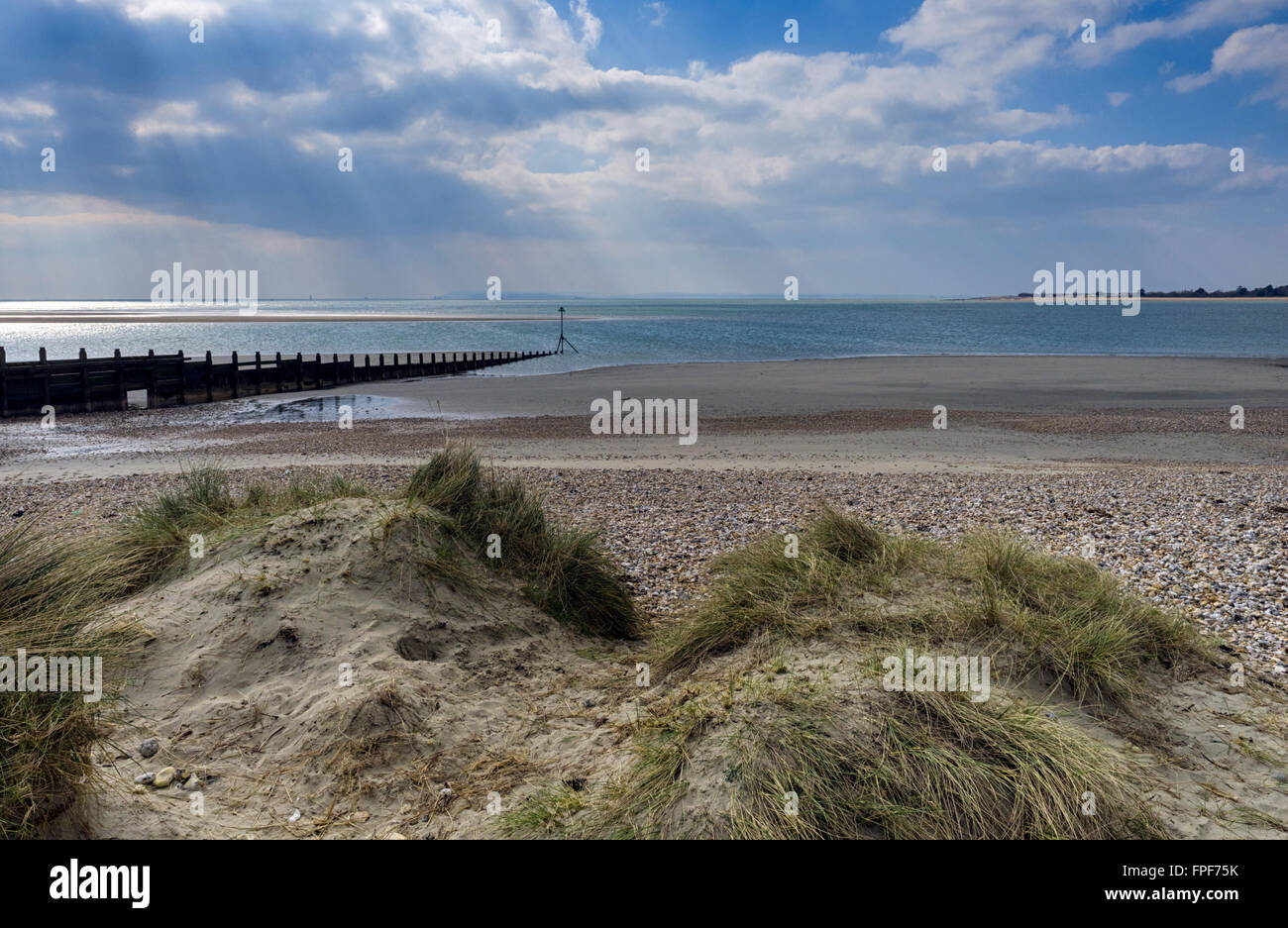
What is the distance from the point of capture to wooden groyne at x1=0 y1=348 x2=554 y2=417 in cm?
2559

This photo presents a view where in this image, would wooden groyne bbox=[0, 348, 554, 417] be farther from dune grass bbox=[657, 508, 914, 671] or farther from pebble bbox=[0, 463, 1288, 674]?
dune grass bbox=[657, 508, 914, 671]

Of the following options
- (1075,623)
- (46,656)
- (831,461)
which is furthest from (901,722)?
(831,461)

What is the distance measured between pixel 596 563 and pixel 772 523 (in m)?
3.23

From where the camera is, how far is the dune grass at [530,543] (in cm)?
643

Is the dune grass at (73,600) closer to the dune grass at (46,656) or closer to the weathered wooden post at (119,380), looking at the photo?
the dune grass at (46,656)

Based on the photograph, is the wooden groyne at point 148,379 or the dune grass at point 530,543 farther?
the wooden groyne at point 148,379

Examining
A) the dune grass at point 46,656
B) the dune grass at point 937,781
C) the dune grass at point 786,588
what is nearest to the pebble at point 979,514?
the dune grass at point 786,588

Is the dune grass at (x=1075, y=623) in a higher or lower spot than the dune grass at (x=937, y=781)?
higher

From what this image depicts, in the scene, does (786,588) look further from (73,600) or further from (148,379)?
(148,379)

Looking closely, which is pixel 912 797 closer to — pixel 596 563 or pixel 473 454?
pixel 596 563

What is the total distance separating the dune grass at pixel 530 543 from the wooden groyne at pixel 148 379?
25067mm

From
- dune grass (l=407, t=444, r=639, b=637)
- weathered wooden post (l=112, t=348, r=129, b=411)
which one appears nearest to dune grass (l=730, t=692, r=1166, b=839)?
dune grass (l=407, t=444, r=639, b=637)

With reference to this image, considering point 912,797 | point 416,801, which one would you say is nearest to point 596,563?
point 416,801
